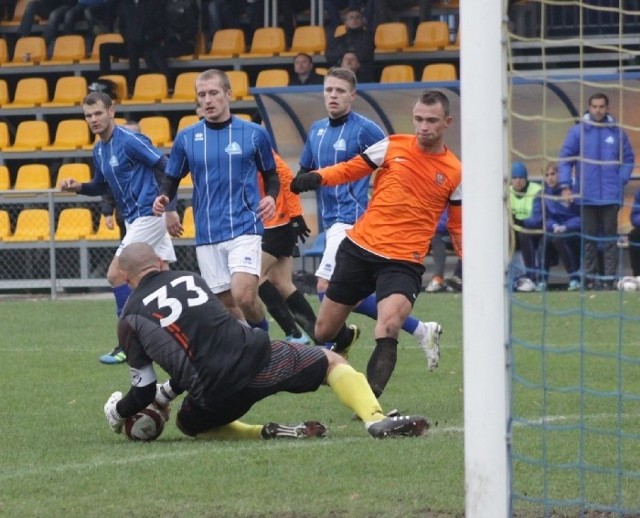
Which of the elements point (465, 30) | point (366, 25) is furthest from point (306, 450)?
point (366, 25)

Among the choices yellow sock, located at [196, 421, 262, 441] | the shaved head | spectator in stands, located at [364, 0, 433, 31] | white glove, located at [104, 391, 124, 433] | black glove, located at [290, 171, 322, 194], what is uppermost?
spectator in stands, located at [364, 0, 433, 31]

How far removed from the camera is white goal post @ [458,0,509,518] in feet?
16.6

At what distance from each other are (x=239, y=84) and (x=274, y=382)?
1519cm

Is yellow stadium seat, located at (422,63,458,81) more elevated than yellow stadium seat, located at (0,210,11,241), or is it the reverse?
yellow stadium seat, located at (422,63,458,81)

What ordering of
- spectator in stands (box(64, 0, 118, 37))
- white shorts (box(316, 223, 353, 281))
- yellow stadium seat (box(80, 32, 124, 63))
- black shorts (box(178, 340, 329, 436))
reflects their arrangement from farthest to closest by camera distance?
spectator in stands (box(64, 0, 118, 37))
yellow stadium seat (box(80, 32, 124, 63))
white shorts (box(316, 223, 353, 281))
black shorts (box(178, 340, 329, 436))

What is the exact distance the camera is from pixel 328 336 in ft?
29.3

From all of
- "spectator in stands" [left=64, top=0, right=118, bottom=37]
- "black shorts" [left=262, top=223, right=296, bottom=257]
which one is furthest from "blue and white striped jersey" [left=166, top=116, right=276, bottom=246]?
"spectator in stands" [left=64, top=0, right=118, bottom=37]

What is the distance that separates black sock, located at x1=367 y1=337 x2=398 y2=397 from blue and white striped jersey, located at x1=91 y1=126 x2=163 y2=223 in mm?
3675

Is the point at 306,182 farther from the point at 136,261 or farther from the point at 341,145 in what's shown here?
the point at 341,145

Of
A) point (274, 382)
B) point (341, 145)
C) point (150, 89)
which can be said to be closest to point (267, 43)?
point (150, 89)

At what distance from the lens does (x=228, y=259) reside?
10.1 meters

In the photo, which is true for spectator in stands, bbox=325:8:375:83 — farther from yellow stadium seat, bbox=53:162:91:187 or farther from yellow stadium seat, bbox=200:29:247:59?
yellow stadium seat, bbox=53:162:91:187

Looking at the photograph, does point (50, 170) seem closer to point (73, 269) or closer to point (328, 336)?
point (73, 269)

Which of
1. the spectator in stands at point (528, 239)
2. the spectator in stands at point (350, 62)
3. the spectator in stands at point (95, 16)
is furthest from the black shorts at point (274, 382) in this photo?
the spectator in stands at point (95, 16)
